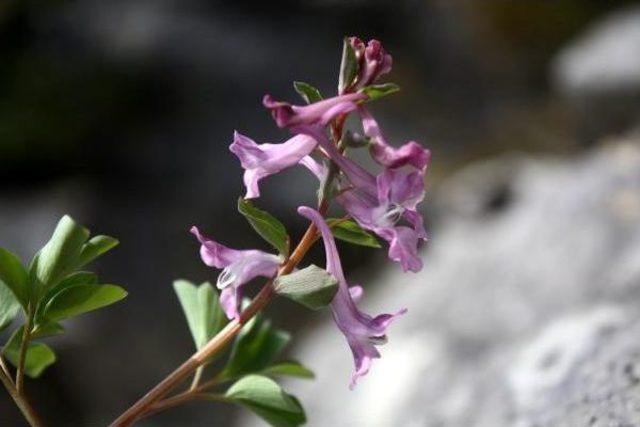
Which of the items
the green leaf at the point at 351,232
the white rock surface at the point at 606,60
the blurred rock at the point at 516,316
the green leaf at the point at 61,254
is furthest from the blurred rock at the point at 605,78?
the green leaf at the point at 61,254

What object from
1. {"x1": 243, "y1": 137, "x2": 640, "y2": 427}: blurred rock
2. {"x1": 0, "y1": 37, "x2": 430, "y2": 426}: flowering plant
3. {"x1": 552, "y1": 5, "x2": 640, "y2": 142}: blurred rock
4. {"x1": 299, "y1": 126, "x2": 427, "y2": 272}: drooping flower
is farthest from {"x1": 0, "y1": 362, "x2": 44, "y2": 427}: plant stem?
{"x1": 552, "y1": 5, "x2": 640, "y2": 142}: blurred rock

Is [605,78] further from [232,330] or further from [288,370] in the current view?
[232,330]

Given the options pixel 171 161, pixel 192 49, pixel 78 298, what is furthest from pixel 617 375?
pixel 192 49

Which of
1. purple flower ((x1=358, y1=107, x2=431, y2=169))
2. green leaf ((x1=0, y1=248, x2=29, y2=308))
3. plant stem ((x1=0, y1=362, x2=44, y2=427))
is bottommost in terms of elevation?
plant stem ((x1=0, y1=362, x2=44, y2=427))

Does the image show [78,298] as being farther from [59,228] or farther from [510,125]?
[510,125]

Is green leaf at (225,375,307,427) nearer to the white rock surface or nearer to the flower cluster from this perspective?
the flower cluster

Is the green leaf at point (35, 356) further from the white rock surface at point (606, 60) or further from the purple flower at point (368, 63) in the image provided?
the white rock surface at point (606, 60)
